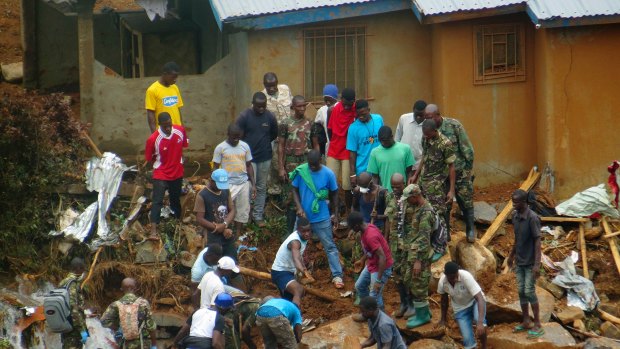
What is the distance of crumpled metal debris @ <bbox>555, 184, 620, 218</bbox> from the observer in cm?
1858

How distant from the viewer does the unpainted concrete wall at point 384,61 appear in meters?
19.6

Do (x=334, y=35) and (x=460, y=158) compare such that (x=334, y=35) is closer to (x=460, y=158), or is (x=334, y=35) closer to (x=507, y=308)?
(x=460, y=158)

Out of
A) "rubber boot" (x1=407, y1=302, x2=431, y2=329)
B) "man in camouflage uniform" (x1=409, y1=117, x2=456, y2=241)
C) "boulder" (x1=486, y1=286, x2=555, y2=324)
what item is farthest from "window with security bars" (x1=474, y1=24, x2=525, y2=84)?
"rubber boot" (x1=407, y1=302, x2=431, y2=329)

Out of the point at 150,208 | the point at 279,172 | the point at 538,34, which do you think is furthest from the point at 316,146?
the point at 538,34

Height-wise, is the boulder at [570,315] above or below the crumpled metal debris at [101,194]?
below

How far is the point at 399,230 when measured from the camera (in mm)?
16219

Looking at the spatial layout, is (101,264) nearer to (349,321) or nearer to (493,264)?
(349,321)

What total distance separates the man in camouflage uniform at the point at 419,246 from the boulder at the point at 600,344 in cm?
217

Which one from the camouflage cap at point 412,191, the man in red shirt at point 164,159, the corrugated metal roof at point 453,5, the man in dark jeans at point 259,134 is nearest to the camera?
the camouflage cap at point 412,191

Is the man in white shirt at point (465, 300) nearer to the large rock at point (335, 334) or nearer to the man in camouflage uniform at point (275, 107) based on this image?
the large rock at point (335, 334)

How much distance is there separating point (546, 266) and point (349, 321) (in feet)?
9.95

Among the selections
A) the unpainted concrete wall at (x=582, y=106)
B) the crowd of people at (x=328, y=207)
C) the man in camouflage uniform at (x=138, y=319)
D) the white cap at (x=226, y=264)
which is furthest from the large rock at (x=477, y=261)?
the man in camouflage uniform at (x=138, y=319)

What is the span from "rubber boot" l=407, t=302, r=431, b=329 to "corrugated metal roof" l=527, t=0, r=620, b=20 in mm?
5158

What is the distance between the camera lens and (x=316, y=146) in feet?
60.2
